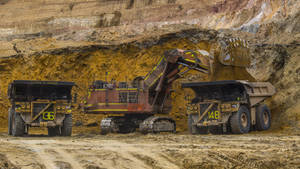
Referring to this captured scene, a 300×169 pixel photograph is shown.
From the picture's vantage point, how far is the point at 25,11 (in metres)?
49.6

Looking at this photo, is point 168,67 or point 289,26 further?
point 289,26

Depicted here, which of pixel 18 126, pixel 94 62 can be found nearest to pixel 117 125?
pixel 18 126

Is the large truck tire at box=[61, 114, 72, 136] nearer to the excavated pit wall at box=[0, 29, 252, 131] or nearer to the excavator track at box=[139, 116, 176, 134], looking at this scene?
the excavator track at box=[139, 116, 176, 134]

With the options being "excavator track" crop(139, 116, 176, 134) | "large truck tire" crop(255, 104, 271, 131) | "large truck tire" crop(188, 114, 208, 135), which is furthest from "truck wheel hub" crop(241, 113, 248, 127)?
"excavator track" crop(139, 116, 176, 134)

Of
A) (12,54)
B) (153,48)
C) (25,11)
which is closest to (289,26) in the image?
(153,48)

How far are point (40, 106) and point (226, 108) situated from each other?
6696mm

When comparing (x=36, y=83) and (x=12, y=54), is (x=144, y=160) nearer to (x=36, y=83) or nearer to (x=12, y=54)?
(x=36, y=83)

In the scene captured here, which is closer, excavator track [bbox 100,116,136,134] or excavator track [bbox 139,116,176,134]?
excavator track [bbox 139,116,176,134]

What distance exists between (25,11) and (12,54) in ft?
75.0

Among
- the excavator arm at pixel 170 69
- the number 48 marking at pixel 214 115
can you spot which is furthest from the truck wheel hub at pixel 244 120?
the excavator arm at pixel 170 69

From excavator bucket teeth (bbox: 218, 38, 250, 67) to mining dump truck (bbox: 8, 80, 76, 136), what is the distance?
5834mm

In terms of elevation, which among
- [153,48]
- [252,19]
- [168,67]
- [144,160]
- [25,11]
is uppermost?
[25,11]

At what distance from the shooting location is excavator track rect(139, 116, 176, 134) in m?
16.5

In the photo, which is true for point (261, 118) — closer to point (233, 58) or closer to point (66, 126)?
point (233, 58)
